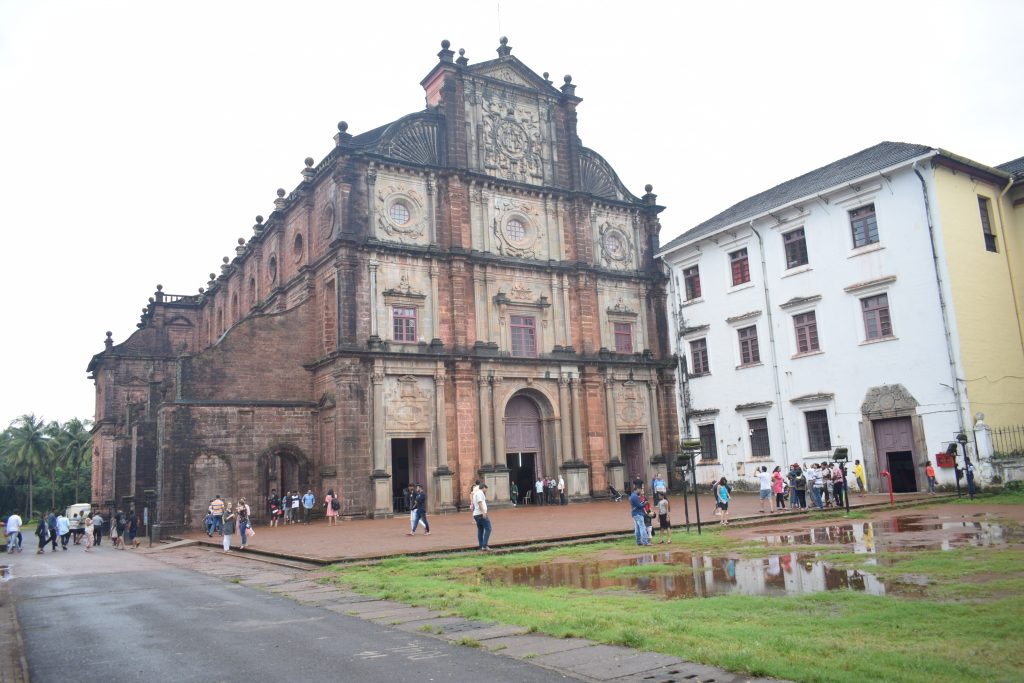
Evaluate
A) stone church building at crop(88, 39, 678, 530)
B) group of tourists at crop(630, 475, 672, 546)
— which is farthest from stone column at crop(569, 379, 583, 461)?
group of tourists at crop(630, 475, 672, 546)

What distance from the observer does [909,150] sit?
27.3 meters

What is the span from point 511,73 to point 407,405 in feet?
53.9

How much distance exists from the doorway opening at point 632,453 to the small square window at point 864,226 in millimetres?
13297

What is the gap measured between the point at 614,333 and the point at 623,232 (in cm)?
517

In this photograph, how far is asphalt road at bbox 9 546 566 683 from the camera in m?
7.40

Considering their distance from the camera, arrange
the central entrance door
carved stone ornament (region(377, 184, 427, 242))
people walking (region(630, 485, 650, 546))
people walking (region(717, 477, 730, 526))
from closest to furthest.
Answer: people walking (region(630, 485, 650, 546)) < people walking (region(717, 477, 730, 526)) < the central entrance door < carved stone ornament (region(377, 184, 427, 242))

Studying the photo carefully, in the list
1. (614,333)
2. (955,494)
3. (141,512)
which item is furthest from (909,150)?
(141,512)

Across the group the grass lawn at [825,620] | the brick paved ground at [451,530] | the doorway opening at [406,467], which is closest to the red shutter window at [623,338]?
the brick paved ground at [451,530]

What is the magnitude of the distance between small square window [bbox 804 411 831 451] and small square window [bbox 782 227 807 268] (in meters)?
5.97

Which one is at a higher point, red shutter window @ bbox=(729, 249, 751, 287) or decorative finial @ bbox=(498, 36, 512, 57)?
decorative finial @ bbox=(498, 36, 512, 57)

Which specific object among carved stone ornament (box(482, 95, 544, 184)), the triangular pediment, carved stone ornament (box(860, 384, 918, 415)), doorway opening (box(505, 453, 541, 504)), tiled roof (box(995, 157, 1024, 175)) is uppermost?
the triangular pediment

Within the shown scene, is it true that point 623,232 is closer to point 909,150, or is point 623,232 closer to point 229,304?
point 909,150

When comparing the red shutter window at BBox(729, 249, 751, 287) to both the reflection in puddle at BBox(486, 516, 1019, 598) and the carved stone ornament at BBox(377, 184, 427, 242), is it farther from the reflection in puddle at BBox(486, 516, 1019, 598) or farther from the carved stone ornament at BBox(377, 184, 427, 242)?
the reflection in puddle at BBox(486, 516, 1019, 598)

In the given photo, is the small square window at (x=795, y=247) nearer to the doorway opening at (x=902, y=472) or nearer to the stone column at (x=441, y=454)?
the doorway opening at (x=902, y=472)
